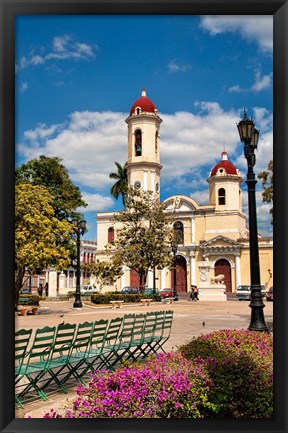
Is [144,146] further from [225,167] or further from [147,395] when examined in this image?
[147,395]

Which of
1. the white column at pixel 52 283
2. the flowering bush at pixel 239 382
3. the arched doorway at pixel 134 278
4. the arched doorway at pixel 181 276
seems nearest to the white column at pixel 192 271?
the arched doorway at pixel 181 276

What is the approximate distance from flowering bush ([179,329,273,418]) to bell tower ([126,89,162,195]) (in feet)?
149

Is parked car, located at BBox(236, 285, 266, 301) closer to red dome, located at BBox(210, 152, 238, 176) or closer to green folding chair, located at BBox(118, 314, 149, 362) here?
red dome, located at BBox(210, 152, 238, 176)

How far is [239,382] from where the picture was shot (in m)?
4.73

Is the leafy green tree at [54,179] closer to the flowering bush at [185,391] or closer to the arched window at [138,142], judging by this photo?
the arched window at [138,142]

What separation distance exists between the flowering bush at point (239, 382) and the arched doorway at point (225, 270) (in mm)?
43713

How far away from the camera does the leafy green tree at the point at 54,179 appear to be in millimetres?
32872

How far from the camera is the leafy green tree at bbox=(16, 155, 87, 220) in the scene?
32.9 meters

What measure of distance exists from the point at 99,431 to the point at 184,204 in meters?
50.8

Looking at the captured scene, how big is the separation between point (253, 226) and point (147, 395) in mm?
4524

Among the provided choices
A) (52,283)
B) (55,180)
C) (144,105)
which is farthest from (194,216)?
(55,180)

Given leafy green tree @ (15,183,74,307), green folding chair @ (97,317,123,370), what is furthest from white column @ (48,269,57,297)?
green folding chair @ (97,317,123,370)

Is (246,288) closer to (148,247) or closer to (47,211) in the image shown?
(148,247)
